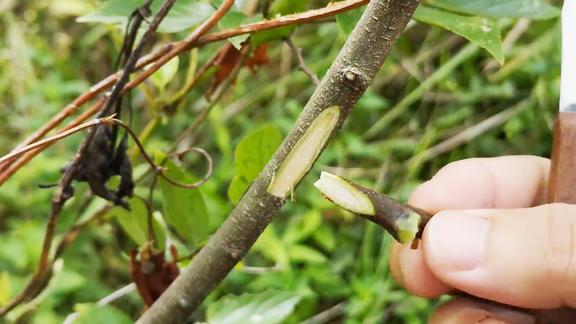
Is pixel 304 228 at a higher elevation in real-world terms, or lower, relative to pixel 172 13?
lower


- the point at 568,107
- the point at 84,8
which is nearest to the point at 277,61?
the point at 84,8

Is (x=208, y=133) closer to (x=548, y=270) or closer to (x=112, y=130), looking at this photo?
(x=112, y=130)

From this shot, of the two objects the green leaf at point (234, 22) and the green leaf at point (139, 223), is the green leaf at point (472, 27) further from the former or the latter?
the green leaf at point (139, 223)

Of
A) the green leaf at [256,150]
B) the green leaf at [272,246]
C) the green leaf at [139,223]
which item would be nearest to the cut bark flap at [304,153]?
the green leaf at [256,150]

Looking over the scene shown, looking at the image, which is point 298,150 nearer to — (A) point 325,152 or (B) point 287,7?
(B) point 287,7

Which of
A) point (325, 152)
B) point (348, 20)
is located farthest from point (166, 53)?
point (325, 152)

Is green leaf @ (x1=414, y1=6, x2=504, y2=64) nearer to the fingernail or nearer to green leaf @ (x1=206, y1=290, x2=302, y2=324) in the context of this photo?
the fingernail
